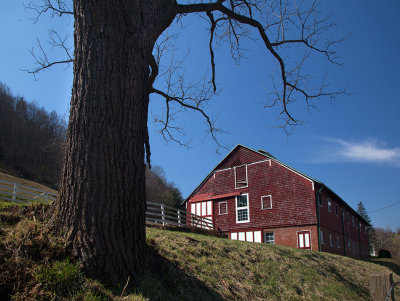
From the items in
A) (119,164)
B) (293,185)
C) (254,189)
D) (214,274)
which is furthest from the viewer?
(254,189)

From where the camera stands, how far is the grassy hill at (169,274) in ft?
10.5

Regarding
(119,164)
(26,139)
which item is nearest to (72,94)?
(119,164)

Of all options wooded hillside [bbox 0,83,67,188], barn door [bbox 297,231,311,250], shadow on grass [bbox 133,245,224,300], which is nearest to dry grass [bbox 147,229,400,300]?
shadow on grass [bbox 133,245,224,300]

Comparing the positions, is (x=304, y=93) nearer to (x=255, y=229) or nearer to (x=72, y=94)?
(x=72, y=94)

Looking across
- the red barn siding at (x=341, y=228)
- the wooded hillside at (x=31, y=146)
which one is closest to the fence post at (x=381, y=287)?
the red barn siding at (x=341, y=228)

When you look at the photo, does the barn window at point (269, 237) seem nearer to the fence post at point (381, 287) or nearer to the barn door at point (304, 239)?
the barn door at point (304, 239)

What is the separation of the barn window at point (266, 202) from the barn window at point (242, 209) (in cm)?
147

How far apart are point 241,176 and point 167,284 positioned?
2310 centimetres

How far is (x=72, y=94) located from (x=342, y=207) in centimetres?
3155

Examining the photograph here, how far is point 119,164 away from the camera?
12.8ft

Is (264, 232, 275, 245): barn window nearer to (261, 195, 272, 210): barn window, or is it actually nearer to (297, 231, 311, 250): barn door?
(261, 195, 272, 210): barn window

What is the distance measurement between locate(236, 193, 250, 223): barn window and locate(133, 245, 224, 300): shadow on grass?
21641 millimetres

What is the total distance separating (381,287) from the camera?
279 centimetres

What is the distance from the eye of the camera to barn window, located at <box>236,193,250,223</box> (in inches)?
1037
